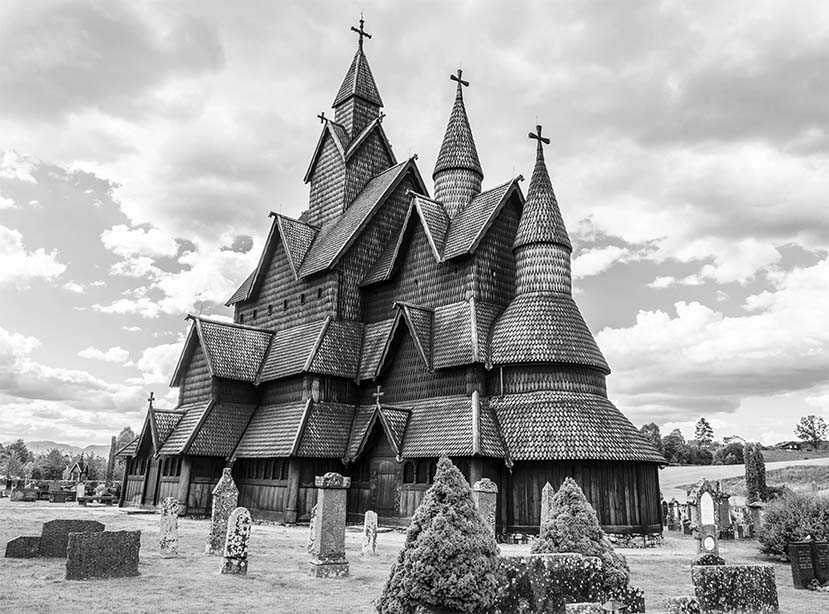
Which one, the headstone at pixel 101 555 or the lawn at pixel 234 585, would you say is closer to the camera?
the lawn at pixel 234 585

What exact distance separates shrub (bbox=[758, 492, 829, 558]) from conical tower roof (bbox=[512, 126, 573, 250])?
36.1 feet

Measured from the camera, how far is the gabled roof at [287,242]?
3059 centimetres

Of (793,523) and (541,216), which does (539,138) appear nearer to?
(541,216)

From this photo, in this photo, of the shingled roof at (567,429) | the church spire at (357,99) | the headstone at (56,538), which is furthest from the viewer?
the church spire at (357,99)

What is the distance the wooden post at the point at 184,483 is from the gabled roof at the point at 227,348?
363 cm

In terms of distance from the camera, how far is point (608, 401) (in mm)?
23047

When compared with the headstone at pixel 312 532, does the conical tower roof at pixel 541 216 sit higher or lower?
higher

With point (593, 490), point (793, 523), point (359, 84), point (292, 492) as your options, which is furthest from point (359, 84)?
point (793, 523)

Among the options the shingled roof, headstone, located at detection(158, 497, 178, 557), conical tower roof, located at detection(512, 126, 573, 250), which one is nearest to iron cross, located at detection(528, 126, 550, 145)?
conical tower roof, located at detection(512, 126, 573, 250)

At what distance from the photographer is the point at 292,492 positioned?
24375 millimetres

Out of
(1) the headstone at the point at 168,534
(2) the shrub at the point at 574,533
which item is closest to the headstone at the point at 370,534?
(1) the headstone at the point at 168,534

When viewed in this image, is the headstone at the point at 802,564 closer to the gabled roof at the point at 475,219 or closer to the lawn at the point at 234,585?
the lawn at the point at 234,585

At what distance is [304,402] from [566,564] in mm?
19930

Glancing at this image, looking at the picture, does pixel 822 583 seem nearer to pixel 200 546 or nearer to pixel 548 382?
pixel 548 382
